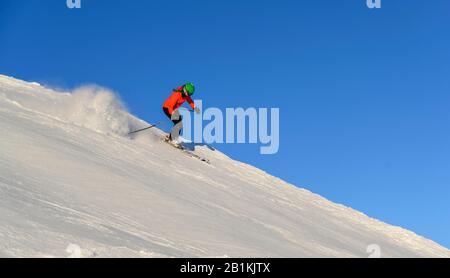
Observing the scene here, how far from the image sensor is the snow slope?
6.87 meters

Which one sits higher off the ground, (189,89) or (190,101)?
(189,89)

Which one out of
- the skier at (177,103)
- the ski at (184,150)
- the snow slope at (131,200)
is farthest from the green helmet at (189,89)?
the ski at (184,150)

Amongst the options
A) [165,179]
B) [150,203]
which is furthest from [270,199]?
[150,203]

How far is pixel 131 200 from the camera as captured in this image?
360 inches

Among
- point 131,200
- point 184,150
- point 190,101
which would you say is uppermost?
point 190,101

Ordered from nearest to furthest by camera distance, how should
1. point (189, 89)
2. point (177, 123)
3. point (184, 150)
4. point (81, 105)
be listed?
point (81, 105) < point (184, 150) < point (177, 123) < point (189, 89)

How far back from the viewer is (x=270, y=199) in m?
14.6

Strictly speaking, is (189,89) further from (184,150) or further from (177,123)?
(184,150)

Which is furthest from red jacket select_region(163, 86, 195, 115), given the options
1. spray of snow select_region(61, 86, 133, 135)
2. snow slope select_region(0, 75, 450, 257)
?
spray of snow select_region(61, 86, 133, 135)

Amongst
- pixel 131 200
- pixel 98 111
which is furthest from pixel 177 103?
pixel 131 200

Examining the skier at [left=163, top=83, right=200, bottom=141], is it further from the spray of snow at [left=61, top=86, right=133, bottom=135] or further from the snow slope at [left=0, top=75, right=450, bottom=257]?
the spray of snow at [left=61, top=86, right=133, bottom=135]

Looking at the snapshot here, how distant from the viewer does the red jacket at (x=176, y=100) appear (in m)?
18.0

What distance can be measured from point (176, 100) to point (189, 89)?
0.54 metres
